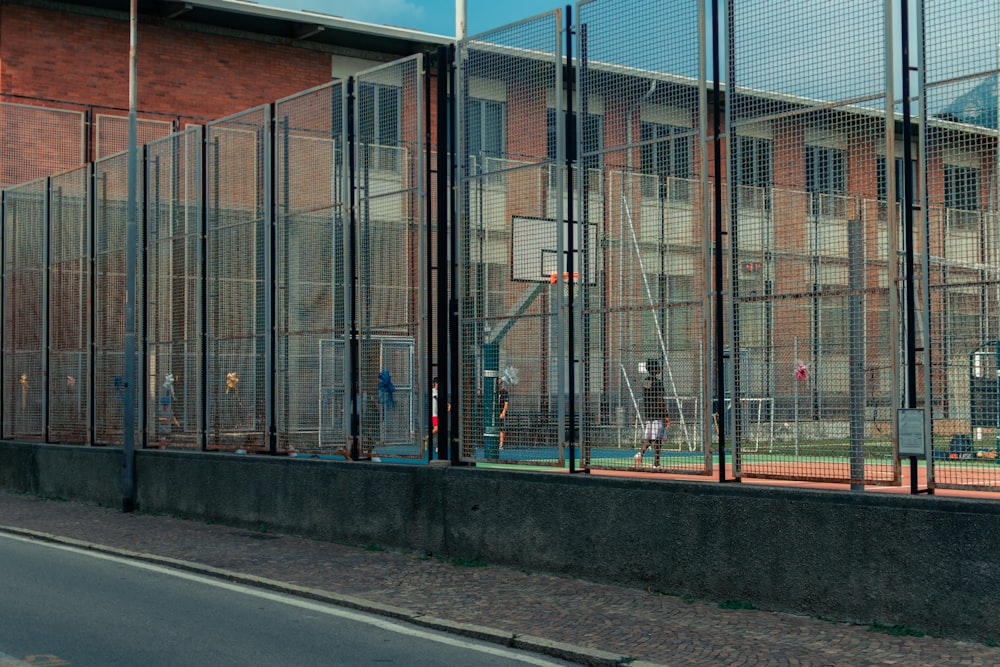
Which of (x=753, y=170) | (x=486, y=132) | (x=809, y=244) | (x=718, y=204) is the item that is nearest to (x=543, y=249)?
(x=486, y=132)

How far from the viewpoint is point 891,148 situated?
9664 mm

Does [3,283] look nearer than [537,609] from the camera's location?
No

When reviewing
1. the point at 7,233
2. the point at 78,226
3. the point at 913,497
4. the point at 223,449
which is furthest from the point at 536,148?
the point at 7,233

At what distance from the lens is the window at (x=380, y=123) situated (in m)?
14.5

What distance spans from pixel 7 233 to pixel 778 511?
18.9m

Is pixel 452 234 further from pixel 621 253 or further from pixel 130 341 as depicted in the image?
pixel 130 341

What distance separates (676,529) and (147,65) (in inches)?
1089

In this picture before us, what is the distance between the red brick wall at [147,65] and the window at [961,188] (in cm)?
2769

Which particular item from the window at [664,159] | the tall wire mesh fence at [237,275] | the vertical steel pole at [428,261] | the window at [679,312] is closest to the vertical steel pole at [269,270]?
the tall wire mesh fence at [237,275]

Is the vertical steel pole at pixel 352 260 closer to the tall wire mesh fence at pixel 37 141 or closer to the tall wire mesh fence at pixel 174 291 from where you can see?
the tall wire mesh fence at pixel 174 291

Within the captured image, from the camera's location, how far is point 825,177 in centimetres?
1007

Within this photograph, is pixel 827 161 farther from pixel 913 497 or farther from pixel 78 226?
pixel 78 226

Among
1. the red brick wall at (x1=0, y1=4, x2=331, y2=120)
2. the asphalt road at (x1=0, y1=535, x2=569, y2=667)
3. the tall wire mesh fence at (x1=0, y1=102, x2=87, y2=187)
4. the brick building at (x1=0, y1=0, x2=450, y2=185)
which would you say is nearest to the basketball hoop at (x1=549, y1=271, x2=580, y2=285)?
the asphalt road at (x1=0, y1=535, x2=569, y2=667)

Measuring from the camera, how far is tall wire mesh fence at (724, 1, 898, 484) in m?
9.84
